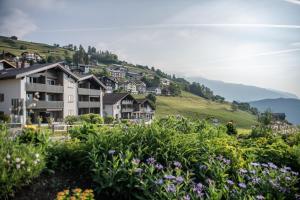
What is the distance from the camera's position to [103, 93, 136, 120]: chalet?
202 feet

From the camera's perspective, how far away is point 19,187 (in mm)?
4387

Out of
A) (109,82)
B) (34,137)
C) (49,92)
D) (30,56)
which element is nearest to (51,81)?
(49,92)

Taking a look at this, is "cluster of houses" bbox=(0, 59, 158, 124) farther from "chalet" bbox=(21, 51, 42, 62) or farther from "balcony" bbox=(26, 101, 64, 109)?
"chalet" bbox=(21, 51, 42, 62)

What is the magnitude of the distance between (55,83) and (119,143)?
135 ft

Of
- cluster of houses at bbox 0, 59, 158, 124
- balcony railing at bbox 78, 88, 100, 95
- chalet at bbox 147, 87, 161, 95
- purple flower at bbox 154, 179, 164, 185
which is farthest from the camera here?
chalet at bbox 147, 87, 161, 95

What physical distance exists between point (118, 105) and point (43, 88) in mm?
25222

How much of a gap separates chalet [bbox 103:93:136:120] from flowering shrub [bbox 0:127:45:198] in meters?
54.5

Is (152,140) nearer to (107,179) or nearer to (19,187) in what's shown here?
(107,179)

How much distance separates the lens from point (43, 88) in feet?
130

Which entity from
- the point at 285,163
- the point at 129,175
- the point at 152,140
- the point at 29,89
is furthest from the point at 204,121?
the point at 29,89

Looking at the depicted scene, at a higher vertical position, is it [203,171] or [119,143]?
[119,143]

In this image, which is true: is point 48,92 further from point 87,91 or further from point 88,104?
point 88,104

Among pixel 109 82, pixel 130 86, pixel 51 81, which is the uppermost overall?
pixel 130 86

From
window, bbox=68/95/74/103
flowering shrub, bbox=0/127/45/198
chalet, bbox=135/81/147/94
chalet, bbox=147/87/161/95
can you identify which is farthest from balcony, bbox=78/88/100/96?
chalet, bbox=147/87/161/95
